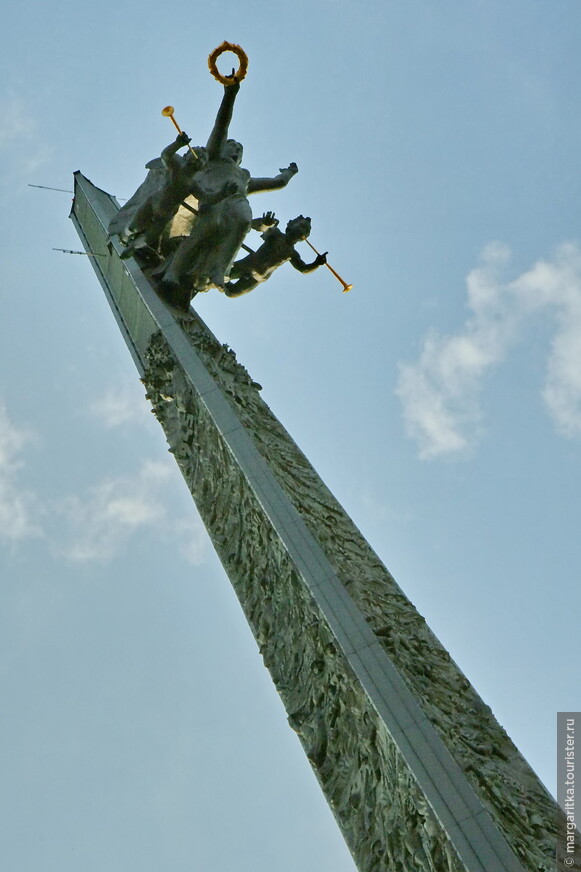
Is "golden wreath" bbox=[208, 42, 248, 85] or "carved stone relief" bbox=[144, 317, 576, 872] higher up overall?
"golden wreath" bbox=[208, 42, 248, 85]

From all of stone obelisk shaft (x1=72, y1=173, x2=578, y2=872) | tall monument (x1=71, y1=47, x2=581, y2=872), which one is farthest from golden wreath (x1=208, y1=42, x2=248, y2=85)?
stone obelisk shaft (x1=72, y1=173, x2=578, y2=872)

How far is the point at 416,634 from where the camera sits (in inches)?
210

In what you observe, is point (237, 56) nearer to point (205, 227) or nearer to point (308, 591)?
point (205, 227)

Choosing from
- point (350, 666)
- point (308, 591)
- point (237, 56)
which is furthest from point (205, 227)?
point (350, 666)

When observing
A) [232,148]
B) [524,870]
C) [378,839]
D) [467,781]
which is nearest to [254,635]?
[378,839]

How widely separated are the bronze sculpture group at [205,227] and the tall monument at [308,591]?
0.5 inches

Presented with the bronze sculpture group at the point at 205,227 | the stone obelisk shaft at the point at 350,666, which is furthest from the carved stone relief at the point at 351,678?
the bronze sculpture group at the point at 205,227

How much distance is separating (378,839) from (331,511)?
246cm

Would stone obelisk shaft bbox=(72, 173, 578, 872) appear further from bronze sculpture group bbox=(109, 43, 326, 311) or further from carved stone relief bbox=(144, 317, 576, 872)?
bronze sculpture group bbox=(109, 43, 326, 311)

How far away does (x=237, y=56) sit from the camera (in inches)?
295

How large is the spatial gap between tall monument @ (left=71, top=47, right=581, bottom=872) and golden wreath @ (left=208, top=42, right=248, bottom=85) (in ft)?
0.86

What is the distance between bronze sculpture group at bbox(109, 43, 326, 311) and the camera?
8383mm

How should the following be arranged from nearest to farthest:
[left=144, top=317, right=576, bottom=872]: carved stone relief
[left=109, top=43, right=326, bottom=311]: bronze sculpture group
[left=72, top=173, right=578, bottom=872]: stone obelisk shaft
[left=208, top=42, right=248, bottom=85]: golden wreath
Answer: [left=72, top=173, right=578, bottom=872]: stone obelisk shaft → [left=144, top=317, right=576, bottom=872]: carved stone relief → [left=208, top=42, right=248, bottom=85]: golden wreath → [left=109, top=43, right=326, bottom=311]: bronze sculpture group

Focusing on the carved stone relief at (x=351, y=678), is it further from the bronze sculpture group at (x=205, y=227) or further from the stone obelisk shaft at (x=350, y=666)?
the bronze sculpture group at (x=205, y=227)
